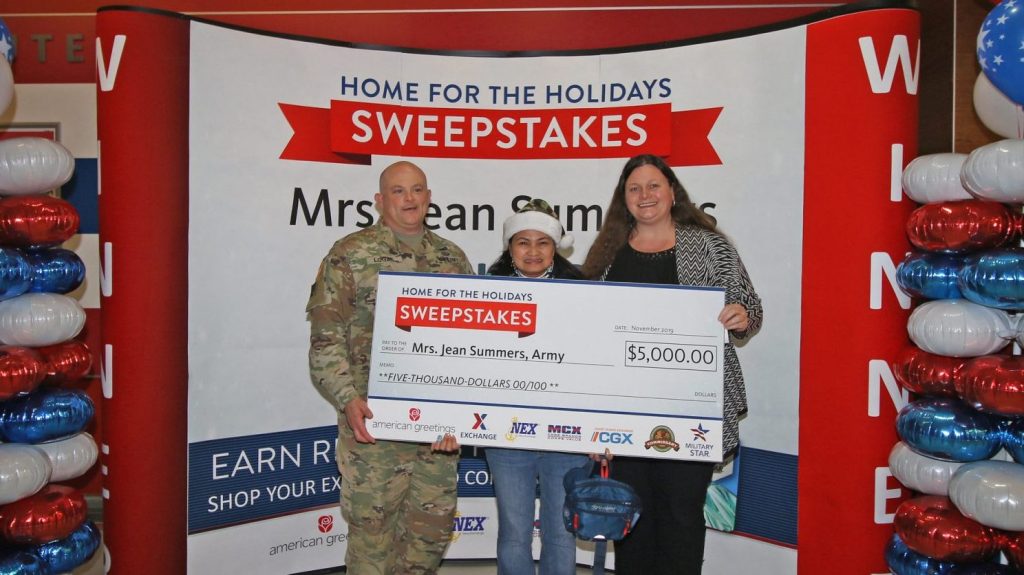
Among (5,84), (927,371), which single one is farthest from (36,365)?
(927,371)

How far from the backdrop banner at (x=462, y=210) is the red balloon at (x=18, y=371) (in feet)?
1.38

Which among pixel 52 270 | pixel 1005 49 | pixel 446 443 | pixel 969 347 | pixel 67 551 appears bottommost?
pixel 67 551

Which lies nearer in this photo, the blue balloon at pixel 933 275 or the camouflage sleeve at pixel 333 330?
the blue balloon at pixel 933 275

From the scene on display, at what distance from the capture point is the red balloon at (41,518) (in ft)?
8.36

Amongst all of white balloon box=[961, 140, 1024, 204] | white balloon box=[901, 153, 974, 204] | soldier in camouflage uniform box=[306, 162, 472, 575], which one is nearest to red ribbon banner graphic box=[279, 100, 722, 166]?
soldier in camouflage uniform box=[306, 162, 472, 575]


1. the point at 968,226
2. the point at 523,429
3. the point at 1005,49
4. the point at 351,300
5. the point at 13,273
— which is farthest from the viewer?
the point at 351,300

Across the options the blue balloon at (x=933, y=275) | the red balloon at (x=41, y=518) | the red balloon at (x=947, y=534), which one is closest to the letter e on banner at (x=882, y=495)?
the red balloon at (x=947, y=534)

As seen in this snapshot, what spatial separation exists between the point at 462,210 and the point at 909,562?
2177mm

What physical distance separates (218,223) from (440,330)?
112cm

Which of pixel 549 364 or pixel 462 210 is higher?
pixel 462 210

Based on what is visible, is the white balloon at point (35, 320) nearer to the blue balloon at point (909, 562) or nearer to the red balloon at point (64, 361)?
the red balloon at point (64, 361)

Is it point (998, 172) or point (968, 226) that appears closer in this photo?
point (998, 172)

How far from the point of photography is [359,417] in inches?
109

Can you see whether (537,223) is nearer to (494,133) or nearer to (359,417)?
(494,133)
